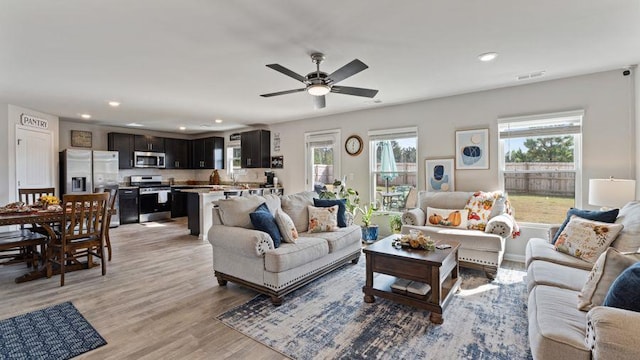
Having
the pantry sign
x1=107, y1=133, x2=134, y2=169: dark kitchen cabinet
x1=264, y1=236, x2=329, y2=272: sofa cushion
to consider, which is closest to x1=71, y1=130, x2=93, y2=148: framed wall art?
x1=107, y1=133, x2=134, y2=169: dark kitchen cabinet

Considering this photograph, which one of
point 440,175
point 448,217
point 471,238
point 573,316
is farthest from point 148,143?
point 573,316

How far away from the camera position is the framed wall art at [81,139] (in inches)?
261

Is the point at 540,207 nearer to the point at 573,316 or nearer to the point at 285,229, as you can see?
the point at 573,316

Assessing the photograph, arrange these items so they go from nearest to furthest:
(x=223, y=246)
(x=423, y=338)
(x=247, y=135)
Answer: (x=423, y=338)
(x=223, y=246)
(x=247, y=135)

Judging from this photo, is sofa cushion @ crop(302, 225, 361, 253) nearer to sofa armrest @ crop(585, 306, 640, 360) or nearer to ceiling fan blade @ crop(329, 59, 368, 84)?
ceiling fan blade @ crop(329, 59, 368, 84)

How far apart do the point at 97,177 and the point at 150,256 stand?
3.42 metres

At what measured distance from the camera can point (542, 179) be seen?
13.3 ft

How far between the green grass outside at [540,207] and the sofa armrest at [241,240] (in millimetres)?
3634

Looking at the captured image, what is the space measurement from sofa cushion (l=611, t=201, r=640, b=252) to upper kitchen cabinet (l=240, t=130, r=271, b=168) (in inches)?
238

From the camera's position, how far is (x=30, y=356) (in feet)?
6.51

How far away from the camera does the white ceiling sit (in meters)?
2.11

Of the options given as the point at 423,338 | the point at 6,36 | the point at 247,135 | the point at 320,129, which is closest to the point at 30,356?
the point at 6,36

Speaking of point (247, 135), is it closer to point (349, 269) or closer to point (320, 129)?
point (320, 129)

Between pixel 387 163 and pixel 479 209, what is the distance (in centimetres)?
185
